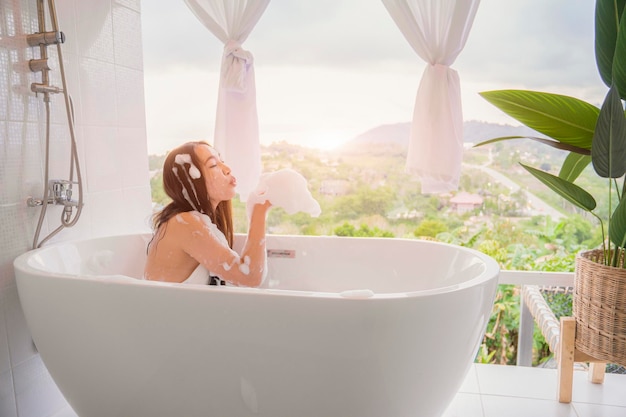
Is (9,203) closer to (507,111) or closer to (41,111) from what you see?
(41,111)

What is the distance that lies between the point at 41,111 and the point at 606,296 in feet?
7.07

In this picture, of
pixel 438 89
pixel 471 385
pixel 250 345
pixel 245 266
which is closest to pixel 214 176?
pixel 245 266

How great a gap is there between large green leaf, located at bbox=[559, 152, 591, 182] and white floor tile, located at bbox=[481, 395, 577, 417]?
904 mm

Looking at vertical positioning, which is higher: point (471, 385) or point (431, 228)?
point (431, 228)

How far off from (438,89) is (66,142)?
161cm

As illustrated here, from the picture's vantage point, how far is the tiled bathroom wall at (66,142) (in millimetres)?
1587

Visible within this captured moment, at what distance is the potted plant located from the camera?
1493 mm

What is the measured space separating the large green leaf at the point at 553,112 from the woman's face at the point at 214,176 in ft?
3.29

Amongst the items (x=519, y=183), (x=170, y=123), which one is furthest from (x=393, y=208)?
(x=170, y=123)

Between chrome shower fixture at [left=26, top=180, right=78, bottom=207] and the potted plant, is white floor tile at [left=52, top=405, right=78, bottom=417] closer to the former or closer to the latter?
chrome shower fixture at [left=26, top=180, right=78, bottom=207]

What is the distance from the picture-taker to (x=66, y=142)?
1.86 meters

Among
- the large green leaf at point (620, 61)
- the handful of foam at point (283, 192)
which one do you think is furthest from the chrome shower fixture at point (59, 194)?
the large green leaf at point (620, 61)

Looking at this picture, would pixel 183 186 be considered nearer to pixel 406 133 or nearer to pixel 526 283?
pixel 526 283

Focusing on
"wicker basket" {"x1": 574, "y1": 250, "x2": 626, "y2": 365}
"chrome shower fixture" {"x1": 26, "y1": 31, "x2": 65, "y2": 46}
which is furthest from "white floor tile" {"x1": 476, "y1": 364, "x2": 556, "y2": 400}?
Result: "chrome shower fixture" {"x1": 26, "y1": 31, "x2": 65, "y2": 46}
